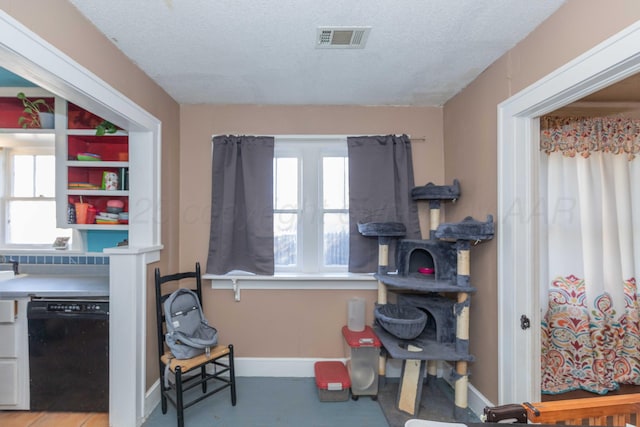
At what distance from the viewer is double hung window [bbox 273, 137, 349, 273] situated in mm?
2578

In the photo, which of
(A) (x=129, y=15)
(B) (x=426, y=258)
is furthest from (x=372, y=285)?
(A) (x=129, y=15)

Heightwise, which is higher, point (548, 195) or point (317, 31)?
point (317, 31)

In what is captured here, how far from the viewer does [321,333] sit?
8.28 ft

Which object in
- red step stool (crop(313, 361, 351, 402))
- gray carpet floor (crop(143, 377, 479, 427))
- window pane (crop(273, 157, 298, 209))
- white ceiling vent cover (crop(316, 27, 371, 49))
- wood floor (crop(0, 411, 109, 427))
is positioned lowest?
gray carpet floor (crop(143, 377, 479, 427))

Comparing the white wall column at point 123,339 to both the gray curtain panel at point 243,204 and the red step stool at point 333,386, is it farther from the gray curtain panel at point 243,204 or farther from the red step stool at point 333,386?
the red step stool at point 333,386

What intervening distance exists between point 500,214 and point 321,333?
1700 millimetres

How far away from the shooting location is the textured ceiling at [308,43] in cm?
138

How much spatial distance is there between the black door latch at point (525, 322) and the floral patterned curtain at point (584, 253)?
0.79 m

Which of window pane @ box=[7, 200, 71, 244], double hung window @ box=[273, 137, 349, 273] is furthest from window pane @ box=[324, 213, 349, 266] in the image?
window pane @ box=[7, 200, 71, 244]

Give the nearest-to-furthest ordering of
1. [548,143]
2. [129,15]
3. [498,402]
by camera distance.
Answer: [129,15] → [498,402] → [548,143]

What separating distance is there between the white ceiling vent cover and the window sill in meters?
1.73

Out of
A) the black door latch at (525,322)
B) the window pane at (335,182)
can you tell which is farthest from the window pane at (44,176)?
the black door latch at (525,322)

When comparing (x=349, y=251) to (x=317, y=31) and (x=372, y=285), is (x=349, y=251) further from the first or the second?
(x=317, y=31)

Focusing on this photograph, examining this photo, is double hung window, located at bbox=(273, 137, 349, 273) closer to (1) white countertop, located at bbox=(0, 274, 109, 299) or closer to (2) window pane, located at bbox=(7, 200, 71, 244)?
(1) white countertop, located at bbox=(0, 274, 109, 299)
